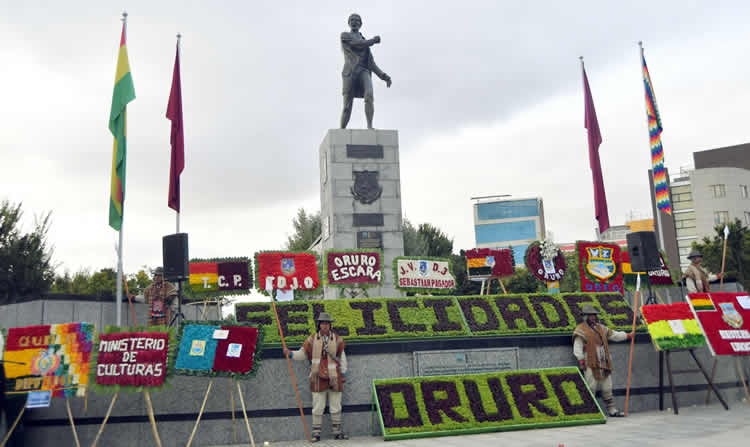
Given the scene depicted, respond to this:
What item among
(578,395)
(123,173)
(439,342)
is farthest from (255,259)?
(578,395)

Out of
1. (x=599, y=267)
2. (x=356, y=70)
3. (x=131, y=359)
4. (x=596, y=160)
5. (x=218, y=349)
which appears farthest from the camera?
(x=356, y=70)

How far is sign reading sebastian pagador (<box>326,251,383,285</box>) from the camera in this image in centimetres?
1691

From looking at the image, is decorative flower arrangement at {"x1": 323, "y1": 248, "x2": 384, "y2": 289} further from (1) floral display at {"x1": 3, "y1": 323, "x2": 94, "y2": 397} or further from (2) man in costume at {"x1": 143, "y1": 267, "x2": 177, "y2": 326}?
(1) floral display at {"x1": 3, "y1": 323, "x2": 94, "y2": 397}

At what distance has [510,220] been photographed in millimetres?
119250

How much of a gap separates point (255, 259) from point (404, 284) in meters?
4.30

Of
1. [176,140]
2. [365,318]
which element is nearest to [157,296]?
[176,140]

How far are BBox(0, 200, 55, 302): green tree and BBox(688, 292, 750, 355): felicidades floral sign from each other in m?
29.1

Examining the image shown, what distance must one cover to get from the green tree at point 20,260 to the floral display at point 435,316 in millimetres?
21707

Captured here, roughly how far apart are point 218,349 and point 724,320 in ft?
37.0

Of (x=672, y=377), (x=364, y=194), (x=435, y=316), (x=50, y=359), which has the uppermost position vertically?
(x=364, y=194)

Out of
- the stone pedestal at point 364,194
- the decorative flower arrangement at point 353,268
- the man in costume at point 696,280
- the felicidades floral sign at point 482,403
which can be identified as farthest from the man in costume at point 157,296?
the man in costume at point 696,280

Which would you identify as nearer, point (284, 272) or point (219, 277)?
point (284, 272)

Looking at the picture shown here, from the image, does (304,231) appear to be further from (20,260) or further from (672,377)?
(672,377)

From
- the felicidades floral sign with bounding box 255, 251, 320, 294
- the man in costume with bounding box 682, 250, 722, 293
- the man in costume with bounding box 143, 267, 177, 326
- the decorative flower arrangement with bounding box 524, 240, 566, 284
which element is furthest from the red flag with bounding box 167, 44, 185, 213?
the man in costume with bounding box 682, 250, 722, 293
